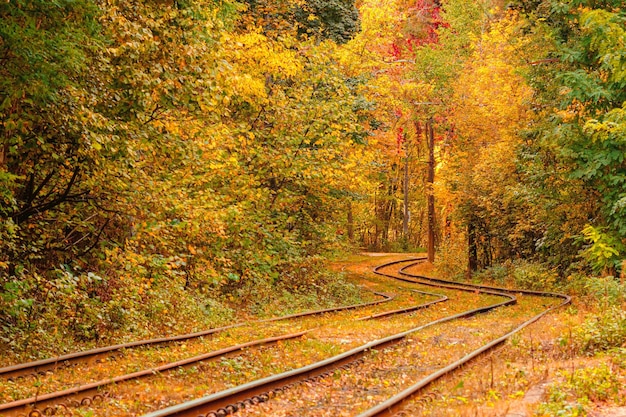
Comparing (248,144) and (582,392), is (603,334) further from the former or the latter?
(248,144)

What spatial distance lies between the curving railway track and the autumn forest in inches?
66.8

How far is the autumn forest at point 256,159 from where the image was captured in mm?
11367

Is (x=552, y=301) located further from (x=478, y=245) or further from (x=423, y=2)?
(x=423, y=2)

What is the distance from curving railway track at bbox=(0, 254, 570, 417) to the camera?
25.5 ft

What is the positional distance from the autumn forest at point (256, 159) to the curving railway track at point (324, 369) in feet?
5.57

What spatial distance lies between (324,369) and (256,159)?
12.4m

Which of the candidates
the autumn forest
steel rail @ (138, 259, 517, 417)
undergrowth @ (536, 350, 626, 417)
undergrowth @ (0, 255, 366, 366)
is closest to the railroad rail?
steel rail @ (138, 259, 517, 417)

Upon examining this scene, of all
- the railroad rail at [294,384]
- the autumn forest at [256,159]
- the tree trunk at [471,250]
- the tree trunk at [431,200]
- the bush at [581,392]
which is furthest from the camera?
the tree trunk at [431,200]

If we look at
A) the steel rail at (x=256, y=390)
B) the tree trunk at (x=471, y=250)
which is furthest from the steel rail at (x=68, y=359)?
the tree trunk at (x=471, y=250)

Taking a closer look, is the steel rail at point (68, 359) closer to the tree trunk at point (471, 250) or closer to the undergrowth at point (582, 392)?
the undergrowth at point (582, 392)

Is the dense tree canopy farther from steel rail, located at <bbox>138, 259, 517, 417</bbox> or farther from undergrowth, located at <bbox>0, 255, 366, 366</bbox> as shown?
steel rail, located at <bbox>138, 259, 517, 417</bbox>

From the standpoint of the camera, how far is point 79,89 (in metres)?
11.0

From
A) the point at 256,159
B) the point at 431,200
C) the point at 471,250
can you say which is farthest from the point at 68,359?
the point at 431,200

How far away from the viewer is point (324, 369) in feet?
33.4
